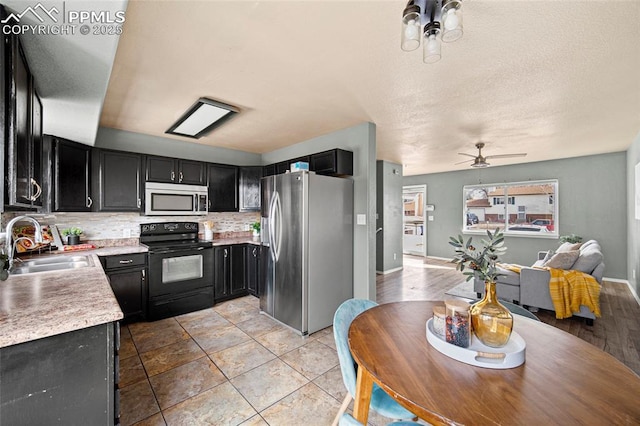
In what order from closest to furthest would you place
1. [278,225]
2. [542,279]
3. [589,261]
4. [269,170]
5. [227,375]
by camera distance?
[227,375] < [278,225] < [589,261] < [542,279] < [269,170]

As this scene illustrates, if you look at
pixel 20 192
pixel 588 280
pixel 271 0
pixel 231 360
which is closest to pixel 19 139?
pixel 20 192

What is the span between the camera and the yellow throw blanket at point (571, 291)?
303 cm

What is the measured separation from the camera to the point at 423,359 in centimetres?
105

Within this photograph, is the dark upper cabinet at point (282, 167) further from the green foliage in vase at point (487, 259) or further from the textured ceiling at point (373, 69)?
the green foliage in vase at point (487, 259)

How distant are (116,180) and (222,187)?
52.4 inches

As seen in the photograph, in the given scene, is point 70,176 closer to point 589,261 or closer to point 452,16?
point 452,16

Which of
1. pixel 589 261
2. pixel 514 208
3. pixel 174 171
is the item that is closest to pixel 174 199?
pixel 174 171

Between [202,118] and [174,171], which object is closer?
[202,118]

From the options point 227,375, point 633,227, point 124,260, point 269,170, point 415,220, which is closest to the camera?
point 227,375

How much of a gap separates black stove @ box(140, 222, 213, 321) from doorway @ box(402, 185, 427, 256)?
581cm

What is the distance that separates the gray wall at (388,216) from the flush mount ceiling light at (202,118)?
3.61 m

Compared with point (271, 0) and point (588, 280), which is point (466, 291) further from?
point (271, 0)

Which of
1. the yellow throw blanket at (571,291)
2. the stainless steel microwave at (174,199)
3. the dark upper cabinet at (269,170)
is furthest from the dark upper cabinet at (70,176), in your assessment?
the yellow throw blanket at (571,291)

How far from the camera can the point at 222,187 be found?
418cm
